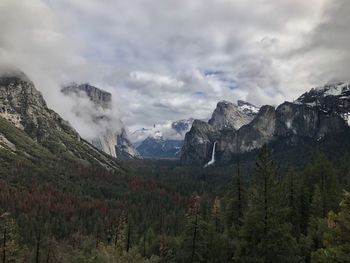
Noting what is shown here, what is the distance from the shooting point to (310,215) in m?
70.2

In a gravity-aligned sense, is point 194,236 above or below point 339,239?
below

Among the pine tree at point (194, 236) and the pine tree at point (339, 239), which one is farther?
the pine tree at point (194, 236)

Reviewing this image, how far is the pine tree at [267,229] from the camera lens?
38656 mm

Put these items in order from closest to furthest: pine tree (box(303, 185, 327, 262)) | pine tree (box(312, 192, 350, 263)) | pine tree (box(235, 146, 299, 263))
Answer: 1. pine tree (box(312, 192, 350, 263))
2. pine tree (box(235, 146, 299, 263))
3. pine tree (box(303, 185, 327, 262))

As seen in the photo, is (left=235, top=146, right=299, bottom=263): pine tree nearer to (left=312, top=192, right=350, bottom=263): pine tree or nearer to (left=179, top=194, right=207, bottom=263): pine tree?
(left=312, top=192, right=350, bottom=263): pine tree

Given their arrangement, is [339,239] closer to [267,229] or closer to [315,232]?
[267,229]

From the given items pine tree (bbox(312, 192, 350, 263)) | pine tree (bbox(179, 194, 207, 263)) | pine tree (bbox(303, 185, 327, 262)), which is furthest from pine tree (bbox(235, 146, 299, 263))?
pine tree (bbox(303, 185, 327, 262))

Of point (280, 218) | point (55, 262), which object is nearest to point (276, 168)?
point (280, 218)

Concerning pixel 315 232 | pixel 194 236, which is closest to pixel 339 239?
pixel 194 236

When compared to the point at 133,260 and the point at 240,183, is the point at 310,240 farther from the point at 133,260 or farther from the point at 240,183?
the point at 133,260

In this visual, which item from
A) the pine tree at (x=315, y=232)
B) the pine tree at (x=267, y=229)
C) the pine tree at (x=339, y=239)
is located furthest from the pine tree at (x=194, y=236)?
the pine tree at (x=339, y=239)

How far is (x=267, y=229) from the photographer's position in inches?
1533

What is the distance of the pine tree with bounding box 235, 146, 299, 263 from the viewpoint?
1522 inches

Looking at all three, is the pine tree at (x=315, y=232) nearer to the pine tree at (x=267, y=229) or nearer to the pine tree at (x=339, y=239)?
the pine tree at (x=267, y=229)
